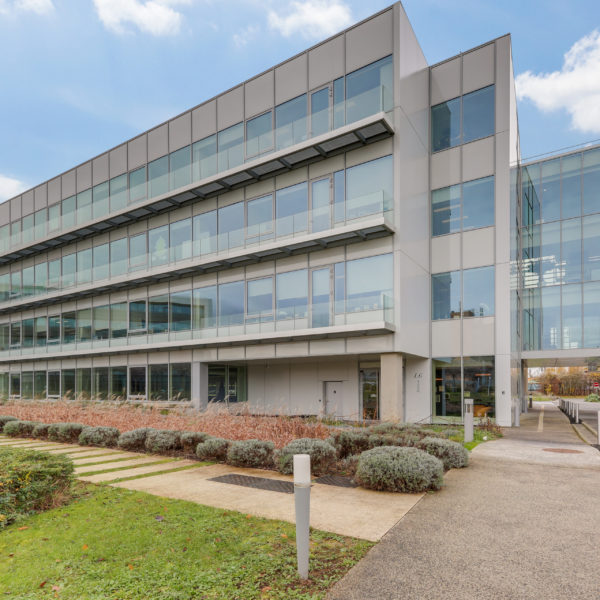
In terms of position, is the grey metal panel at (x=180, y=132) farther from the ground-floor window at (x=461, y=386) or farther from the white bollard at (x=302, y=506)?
the white bollard at (x=302, y=506)

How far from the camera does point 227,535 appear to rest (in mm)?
5816

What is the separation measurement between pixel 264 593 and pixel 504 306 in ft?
62.9

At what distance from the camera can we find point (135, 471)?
10.2m

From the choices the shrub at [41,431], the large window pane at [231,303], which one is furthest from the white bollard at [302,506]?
the large window pane at [231,303]

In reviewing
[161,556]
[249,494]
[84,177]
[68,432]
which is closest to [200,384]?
[68,432]

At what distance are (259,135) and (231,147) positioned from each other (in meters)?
1.88

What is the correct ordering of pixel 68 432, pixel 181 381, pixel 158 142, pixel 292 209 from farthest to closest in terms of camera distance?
pixel 158 142 → pixel 181 381 → pixel 292 209 → pixel 68 432

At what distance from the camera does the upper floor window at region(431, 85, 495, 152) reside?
71.6ft

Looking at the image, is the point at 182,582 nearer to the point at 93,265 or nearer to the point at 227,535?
the point at 227,535

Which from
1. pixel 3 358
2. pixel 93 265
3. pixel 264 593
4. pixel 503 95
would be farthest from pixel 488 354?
pixel 3 358

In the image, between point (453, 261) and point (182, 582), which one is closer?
point (182, 582)

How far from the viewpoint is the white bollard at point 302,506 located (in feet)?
14.9

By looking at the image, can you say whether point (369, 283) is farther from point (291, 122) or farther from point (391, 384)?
point (291, 122)

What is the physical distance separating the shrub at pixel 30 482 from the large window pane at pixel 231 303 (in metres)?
16.7
